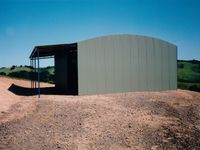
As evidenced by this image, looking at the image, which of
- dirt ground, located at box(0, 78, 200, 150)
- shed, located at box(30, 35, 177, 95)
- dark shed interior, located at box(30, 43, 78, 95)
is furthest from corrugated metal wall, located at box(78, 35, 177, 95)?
dirt ground, located at box(0, 78, 200, 150)

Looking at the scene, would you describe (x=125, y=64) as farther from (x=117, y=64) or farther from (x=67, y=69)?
(x=67, y=69)

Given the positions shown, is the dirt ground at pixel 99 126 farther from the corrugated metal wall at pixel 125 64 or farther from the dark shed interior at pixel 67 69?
the dark shed interior at pixel 67 69

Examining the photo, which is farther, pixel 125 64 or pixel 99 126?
pixel 125 64

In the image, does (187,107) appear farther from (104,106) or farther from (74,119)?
(74,119)

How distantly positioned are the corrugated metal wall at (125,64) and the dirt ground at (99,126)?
168 inches

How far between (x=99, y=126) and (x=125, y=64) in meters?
9.65

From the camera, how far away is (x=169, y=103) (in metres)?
12.9

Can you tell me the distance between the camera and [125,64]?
17.2 metres

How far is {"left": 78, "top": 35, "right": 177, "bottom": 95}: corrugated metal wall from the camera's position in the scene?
51.3 feet

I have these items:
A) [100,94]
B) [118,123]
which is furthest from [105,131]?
[100,94]

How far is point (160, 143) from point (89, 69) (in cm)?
962

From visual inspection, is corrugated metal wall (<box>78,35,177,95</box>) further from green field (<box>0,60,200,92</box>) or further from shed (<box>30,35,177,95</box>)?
green field (<box>0,60,200,92</box>)

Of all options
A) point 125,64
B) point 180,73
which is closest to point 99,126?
point 125,64

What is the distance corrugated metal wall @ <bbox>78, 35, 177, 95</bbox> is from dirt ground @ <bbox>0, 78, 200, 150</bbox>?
4261mm
